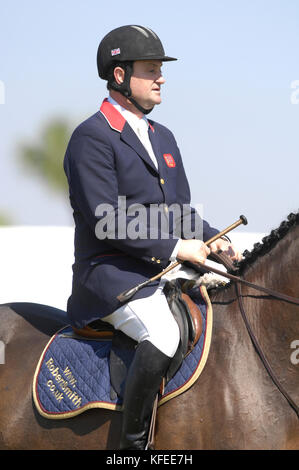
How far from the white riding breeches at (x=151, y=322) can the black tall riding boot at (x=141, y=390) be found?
0.21 feet

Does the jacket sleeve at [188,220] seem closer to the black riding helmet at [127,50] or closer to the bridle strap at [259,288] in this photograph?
the bridle strap at [259,288]

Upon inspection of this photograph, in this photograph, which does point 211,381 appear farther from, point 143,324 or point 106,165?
point 106,165

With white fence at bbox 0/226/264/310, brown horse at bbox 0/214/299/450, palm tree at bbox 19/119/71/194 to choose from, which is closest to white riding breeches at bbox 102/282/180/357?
brown horse at bbox 0/214/299/450

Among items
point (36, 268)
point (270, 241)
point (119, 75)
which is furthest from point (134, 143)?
point (36, 268)

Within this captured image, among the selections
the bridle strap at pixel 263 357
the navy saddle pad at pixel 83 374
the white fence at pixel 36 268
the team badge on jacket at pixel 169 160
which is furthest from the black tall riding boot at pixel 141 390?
the white fence at pixel 36 268

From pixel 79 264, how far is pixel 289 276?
1548mm

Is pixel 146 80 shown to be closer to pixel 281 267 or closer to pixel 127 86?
pixel 127 86

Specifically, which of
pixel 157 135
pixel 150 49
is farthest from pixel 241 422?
pixel 150 49

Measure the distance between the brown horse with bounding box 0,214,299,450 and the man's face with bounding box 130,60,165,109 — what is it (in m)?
1.38

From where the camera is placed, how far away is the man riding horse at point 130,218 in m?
4.52

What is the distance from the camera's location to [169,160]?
5.27 metres

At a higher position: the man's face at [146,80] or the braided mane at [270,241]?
the man's face at [146,80]

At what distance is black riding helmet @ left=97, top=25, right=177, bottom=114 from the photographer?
4.87 metres

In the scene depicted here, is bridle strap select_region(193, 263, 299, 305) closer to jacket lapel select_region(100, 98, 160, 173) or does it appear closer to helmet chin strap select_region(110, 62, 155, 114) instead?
jacket lapel select_region(100, 98, 160, 173)
